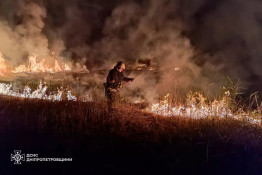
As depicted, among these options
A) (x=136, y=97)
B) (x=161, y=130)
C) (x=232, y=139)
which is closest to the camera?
(x=232, y=139)

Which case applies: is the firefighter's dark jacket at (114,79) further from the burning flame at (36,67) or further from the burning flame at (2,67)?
the burning flame at (2,67)

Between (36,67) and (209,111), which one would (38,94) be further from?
(209,111)

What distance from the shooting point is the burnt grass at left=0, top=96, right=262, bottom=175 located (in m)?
3.32

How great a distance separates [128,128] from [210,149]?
1.68 metres

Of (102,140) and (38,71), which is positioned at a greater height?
(38,71)

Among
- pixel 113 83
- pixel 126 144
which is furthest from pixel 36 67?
pixel 126 144

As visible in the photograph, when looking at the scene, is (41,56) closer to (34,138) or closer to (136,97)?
(136,97)

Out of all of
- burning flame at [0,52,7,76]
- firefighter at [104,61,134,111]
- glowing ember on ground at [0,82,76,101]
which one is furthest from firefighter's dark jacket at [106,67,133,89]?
burning flame at [0,52,7,76]

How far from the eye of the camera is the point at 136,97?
10.0 metres

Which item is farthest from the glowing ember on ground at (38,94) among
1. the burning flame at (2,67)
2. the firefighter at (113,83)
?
the burning flame at (2,67)

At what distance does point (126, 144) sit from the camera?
378cm

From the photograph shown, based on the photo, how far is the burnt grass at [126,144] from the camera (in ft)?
10.9

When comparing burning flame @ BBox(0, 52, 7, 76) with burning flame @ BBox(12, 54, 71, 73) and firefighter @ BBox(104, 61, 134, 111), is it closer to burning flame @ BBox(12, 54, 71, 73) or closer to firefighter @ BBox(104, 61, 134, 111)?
burning flame @ BBox(12, 54, 71, 73)

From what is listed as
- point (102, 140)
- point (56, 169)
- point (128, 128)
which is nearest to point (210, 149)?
point (128, 128)
